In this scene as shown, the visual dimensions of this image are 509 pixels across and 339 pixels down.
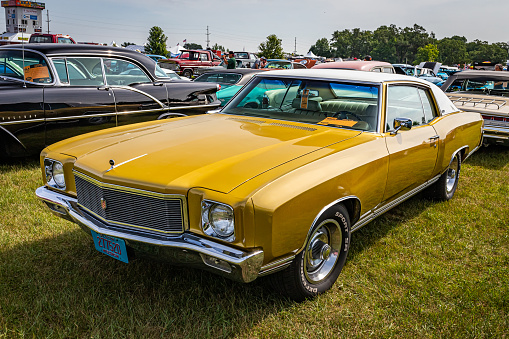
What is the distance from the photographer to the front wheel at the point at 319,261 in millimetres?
2535

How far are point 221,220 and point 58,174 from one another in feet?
4.59

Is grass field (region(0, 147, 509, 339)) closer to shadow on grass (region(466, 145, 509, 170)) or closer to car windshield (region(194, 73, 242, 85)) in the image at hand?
shadow on grass (region(466, 145, 509, 170))

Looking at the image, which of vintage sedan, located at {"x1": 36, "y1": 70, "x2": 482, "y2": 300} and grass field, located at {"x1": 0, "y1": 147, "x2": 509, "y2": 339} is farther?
grass field, located at {"x1": 0, "y1": 147, "x2": 509, "y2": 339}

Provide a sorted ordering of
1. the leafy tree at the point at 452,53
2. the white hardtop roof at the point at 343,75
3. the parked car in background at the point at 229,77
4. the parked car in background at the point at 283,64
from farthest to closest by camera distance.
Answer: the leafy tree at the point at 452,53 < the parked car in background at the point at 283,64 < the parked car in background at the point at 229,77 < the white hardtop roof at the point at 343,75

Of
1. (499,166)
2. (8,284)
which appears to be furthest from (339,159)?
(499,166)

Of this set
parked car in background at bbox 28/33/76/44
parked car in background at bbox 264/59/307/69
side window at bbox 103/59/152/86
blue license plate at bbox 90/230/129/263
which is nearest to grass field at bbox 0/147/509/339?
blue license plate at bbox 90/230/129/263

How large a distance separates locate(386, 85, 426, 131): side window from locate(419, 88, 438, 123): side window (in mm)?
68

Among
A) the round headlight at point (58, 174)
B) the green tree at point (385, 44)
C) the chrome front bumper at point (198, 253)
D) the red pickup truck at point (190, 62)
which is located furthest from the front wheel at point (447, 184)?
the green tree at point (385, 44)

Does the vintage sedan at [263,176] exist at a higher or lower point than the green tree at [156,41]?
lower

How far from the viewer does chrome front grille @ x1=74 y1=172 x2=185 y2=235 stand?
2.31 meters

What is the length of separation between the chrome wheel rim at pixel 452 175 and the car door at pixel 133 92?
12.7 feet

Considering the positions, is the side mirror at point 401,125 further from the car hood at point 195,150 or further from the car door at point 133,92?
the car door at point 133,92

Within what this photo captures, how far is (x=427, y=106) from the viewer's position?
13.8 feet

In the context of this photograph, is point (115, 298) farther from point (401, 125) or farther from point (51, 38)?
point (51, 38)
